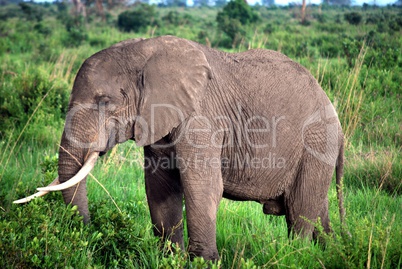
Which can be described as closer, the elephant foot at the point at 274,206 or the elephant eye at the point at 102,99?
the elephant eye at the point at 102,99

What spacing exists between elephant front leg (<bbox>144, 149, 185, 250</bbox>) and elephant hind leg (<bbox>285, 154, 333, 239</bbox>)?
818 mm

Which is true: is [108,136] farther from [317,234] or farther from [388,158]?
[388,158]

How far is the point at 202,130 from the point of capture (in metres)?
3.73

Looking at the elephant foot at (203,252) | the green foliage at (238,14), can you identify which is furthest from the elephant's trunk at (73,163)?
the green foliage at (238,14)

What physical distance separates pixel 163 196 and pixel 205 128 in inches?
27.4

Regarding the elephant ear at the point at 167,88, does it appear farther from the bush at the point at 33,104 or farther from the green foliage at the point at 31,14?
the green foliage at the point at 31,14

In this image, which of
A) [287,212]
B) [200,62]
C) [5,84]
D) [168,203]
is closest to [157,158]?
[168,203]

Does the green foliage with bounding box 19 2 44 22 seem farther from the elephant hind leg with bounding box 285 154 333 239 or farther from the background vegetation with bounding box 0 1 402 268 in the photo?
the elephant hind leg with bounding box 285 154 333 239

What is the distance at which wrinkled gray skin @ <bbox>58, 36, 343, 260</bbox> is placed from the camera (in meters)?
3.60

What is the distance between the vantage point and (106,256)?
400cm

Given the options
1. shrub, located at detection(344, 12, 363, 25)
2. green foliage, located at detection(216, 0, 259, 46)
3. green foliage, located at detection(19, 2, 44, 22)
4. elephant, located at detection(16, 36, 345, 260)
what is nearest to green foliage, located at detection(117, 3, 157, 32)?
green foliage, located at detection(216, 0, 259, 46)

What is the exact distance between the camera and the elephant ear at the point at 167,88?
3.63 meters

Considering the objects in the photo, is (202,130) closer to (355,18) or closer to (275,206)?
(275,206)

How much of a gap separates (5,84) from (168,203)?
535 cm
